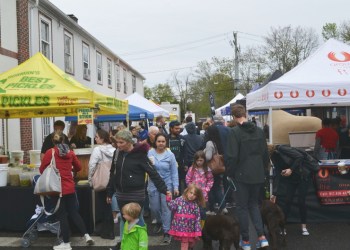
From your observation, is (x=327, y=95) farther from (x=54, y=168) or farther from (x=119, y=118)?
(x=119, y=118)

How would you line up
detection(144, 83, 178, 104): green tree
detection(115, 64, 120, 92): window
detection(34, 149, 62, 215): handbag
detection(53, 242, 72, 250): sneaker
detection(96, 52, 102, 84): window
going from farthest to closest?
1. detection(144, 83, 178, 104): green tree
2. detection(115, 64, 120, 92): window
3. detection(96, 52, 102, 84): window
4. detection(53, 242, 72, 250): sneaker
5. detection(34, 149, 62, 215): handbag

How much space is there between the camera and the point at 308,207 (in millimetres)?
6875

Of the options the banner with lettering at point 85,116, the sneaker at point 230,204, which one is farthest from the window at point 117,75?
the banner with lettering at point 85,116

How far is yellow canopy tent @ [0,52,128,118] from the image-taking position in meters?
7.23

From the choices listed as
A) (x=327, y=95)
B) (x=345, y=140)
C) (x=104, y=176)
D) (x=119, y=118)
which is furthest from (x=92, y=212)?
(x=119, y=118)

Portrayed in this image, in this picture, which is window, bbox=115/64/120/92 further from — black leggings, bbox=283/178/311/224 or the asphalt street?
black leggings, bbox=283/178/311/224

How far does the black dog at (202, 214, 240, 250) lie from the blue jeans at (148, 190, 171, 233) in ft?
3.39

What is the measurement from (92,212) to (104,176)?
78 cm

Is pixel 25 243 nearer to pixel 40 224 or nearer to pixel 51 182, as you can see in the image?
pixel 40 224

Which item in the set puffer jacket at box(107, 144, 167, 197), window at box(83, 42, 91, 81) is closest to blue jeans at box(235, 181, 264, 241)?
puffer jacket at box(107, 144, 167, 197)

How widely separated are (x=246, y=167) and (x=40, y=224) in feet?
11.0

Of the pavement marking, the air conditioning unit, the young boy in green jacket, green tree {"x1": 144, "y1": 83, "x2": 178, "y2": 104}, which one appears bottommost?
the pavement marking

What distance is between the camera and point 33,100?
723cm

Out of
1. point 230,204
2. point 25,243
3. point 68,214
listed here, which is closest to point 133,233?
point 68,214
